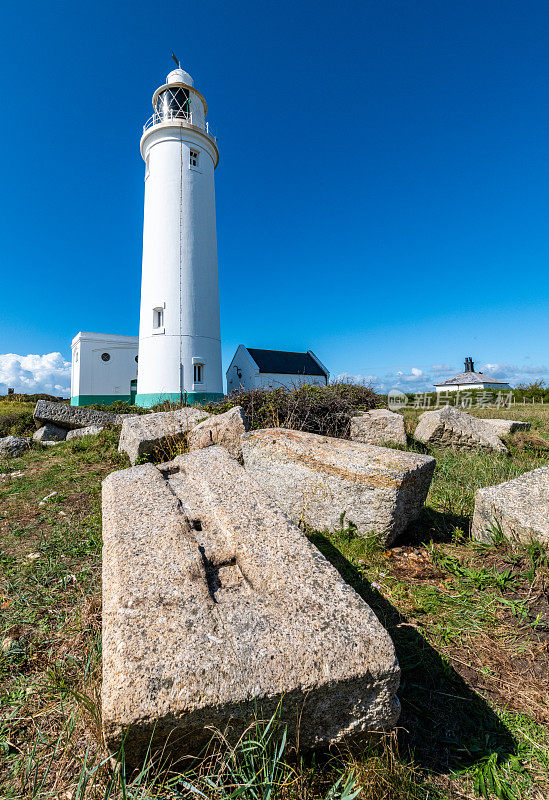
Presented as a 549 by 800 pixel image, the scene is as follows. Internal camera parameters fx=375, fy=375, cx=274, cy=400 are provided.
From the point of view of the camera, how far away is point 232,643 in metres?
1.52

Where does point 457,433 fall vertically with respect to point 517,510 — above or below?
above

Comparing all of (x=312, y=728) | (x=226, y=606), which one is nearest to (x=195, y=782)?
(x=312, y=728)

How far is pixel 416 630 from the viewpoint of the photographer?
2.36 m

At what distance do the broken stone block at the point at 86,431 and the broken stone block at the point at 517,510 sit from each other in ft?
27.4

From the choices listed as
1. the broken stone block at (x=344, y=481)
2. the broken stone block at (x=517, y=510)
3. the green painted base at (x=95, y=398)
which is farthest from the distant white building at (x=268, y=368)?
the broken stone block at (x=517, y=510)

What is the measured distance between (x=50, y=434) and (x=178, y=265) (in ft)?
31.2

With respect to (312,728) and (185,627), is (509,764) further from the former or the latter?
(185,627)

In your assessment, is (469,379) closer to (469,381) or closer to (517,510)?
(469,381)

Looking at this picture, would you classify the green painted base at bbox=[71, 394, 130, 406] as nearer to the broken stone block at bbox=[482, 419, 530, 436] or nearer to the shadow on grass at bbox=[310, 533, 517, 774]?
the broken stone block at bbox=[482, 419, 530, 436]

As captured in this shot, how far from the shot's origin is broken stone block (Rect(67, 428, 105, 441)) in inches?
361

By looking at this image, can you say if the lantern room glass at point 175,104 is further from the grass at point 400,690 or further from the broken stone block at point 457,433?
the grass at point 400,690

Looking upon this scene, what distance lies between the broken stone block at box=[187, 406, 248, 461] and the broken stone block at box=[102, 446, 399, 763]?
2.75m

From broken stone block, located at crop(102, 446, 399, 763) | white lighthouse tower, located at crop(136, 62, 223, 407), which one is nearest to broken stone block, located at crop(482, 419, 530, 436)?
broken stone block, located at crop(102, 446, 399, 763)

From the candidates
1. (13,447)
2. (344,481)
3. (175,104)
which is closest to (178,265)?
(175,104)
